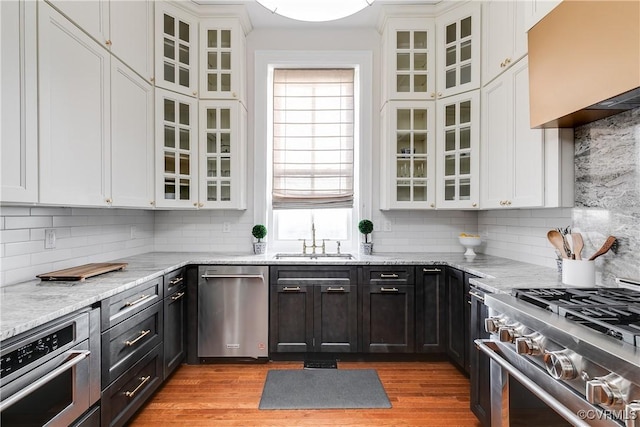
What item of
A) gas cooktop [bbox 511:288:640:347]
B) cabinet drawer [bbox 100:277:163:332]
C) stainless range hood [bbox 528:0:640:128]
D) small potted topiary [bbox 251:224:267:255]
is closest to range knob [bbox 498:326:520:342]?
gas cooktop [bbox 511:288:640:347]

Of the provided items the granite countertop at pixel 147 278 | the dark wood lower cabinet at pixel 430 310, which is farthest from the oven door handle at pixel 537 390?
the dark wood lower cabinet at pixel 430 310

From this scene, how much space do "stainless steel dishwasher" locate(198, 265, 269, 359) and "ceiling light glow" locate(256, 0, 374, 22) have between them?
6.09 ft

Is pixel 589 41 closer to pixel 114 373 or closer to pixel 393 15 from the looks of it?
pixel 393 15

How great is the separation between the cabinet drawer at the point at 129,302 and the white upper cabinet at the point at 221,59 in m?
1.77

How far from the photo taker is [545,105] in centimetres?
179

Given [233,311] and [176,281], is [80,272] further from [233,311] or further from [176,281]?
[233,311]

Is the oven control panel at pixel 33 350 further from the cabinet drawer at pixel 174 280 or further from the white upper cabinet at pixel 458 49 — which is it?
the white upper cabinet at pixel 458 49

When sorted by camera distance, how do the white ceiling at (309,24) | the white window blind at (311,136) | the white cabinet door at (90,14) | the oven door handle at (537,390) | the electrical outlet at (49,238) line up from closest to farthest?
the oven door handle at (537,390), the white cabinet door at (90,14), the electrical outlet at (49,238), the white ceiling at (309,24), the white window blind at (311,136)

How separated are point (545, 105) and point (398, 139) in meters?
1.45

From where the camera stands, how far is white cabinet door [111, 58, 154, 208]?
225 centimetres

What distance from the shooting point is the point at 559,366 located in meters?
1.10

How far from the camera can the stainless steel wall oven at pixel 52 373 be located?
3.84 ft

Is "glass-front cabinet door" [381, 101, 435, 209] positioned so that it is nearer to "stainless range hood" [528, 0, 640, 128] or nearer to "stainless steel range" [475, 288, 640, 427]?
"stainless range hood" [528, 0, 640, 128]

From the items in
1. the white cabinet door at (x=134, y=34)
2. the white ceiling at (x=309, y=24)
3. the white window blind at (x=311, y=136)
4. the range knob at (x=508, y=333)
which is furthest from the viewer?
the white window blind at (x=311, y=136)
